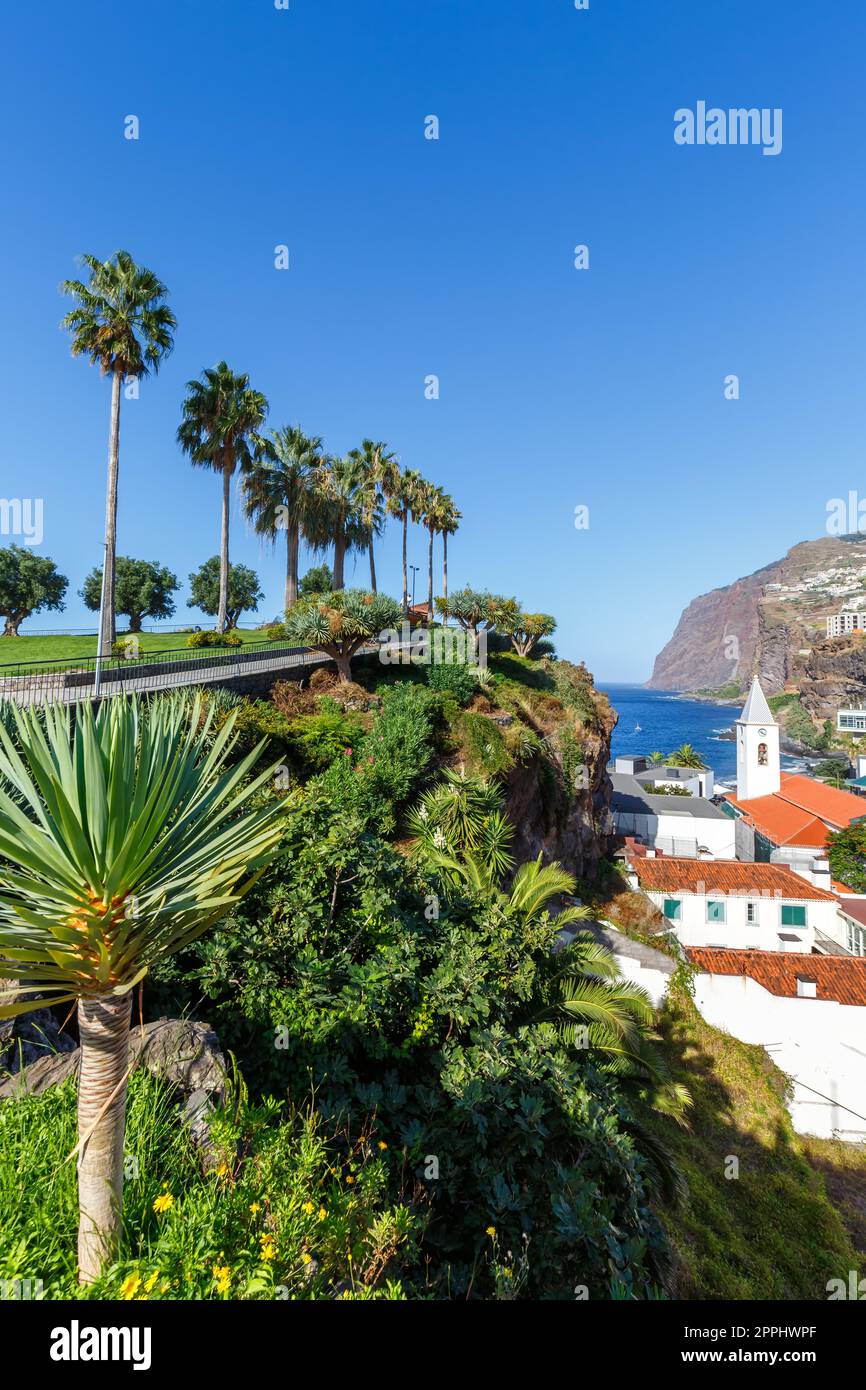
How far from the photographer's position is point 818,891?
81.0 feet

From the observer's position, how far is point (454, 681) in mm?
20125

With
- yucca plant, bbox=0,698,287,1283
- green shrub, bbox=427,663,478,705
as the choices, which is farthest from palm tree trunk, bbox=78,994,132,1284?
green shrub, bbox=427,663,478,705

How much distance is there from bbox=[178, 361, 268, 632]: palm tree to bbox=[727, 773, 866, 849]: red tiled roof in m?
42.9

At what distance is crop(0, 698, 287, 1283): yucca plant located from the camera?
6.49 feet

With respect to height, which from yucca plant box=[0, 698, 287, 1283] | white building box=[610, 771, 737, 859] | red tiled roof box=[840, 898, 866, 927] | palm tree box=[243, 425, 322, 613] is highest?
palm tree box=[243, 425, 322, 613]

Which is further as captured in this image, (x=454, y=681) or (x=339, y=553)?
(x=339, y=553)

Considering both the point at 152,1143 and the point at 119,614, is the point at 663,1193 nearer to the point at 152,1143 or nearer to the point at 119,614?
the point at 152,1143

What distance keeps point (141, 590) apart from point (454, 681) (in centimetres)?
3867

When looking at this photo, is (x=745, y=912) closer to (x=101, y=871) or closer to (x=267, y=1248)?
(x=267, y=1248)

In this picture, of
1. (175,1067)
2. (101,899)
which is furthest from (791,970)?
(101,899)

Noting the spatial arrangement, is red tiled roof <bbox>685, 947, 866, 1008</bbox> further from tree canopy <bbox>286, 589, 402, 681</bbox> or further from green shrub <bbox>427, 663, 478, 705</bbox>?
tree canopy <bbox>286, 589, 402, 681</bbox>

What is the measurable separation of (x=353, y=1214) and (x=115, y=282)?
30072 mm

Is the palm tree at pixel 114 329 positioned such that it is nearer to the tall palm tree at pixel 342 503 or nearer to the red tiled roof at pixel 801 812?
the tall palm tree at pixel 342 503
